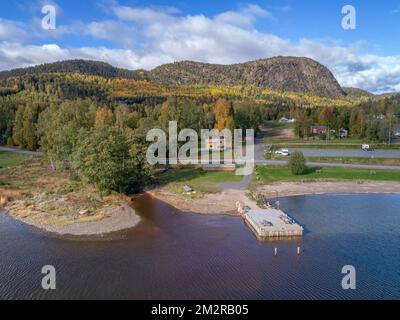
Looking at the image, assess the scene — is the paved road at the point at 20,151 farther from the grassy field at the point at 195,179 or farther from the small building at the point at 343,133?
the small building at the point at 343,133

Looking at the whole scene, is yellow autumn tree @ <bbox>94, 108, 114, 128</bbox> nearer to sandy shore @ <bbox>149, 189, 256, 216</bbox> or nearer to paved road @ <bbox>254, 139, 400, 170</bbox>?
paved road @ <bbox>254, 139, 400, 170</bbox>

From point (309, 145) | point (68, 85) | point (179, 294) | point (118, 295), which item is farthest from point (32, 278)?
point (68, 85)

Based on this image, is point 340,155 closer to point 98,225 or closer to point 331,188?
point 331,188

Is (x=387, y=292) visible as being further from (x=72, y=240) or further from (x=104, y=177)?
(x=104, y=177)

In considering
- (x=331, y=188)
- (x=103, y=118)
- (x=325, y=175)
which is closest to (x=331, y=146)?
(x=325, y=175)

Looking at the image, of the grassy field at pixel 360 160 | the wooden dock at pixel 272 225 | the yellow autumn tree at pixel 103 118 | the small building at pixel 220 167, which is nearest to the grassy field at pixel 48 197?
the wooden dock at pixel 272 225
